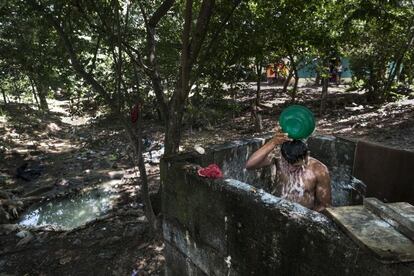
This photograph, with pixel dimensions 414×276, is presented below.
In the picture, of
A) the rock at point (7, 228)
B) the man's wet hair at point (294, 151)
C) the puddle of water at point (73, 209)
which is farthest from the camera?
the puddle of water at point (73, 209)

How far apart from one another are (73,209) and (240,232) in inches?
235

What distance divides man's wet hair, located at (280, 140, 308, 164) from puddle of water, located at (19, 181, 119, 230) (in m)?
4.91

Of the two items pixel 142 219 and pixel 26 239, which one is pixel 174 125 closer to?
pixel 142 219

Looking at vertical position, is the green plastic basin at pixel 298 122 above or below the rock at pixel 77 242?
above

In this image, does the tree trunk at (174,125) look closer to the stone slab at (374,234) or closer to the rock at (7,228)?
the stone slab at (374,234)

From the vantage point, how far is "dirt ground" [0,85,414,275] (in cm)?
481

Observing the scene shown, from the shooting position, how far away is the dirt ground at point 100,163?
15.8 feet

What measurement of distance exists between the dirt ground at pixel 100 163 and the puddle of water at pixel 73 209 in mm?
195

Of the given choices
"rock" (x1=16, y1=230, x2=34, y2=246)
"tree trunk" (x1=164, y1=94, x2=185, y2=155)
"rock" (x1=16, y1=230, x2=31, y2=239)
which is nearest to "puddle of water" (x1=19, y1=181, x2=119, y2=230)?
"rock" (x1=16, y1=230, x2=31, y2=239)

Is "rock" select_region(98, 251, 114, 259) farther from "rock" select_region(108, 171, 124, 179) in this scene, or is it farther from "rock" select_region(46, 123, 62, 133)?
"rock" select_region(46, 123, 62, 133)

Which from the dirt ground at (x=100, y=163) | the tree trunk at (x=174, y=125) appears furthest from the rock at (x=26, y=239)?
the tree trunk at (x=174, y=125)

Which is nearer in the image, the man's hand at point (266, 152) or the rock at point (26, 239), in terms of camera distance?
the man's hand at point (266, 152)

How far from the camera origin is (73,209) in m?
7.76

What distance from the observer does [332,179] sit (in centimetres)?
389
